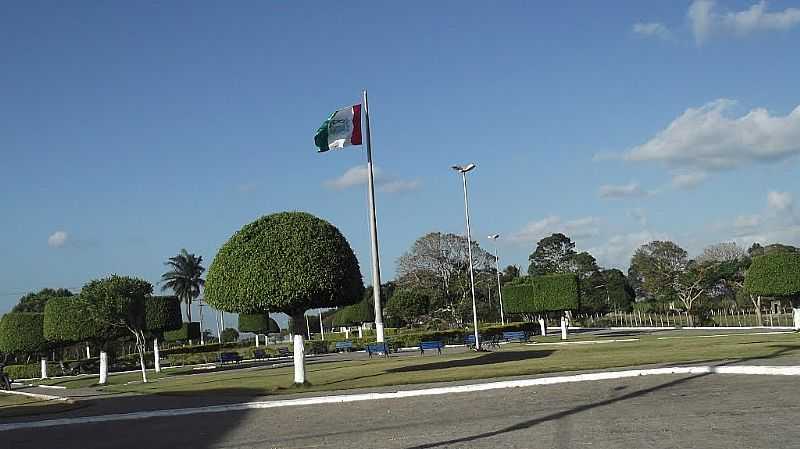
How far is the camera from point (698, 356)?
981 inches

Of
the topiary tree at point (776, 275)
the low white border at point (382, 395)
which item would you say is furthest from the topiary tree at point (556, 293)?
the low white border at point (382, 395)

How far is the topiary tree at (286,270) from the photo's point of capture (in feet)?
75.2

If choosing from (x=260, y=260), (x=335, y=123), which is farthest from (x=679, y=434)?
(x=335, y=123)

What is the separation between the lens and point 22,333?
55.2 metres

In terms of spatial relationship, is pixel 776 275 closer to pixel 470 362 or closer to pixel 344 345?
pixel 470 362

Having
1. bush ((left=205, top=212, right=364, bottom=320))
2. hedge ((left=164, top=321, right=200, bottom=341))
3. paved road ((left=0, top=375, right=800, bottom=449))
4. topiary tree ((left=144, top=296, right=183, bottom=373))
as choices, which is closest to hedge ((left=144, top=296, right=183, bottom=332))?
topiary tree ((left=144, top=296, right=183, bottom=373))

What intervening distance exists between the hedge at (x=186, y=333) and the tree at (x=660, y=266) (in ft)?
160

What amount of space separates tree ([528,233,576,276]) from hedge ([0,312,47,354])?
2590 inches

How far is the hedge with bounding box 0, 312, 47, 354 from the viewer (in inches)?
2170

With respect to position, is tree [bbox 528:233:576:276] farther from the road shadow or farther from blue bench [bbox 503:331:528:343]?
the road shadow

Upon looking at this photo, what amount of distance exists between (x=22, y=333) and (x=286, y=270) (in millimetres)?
39931

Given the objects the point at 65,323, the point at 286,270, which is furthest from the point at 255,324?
the point at 286,270

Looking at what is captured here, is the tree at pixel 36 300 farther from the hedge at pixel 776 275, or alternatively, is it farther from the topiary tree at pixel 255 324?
the hedge at pixel 776 275

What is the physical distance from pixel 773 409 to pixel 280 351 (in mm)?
47549
